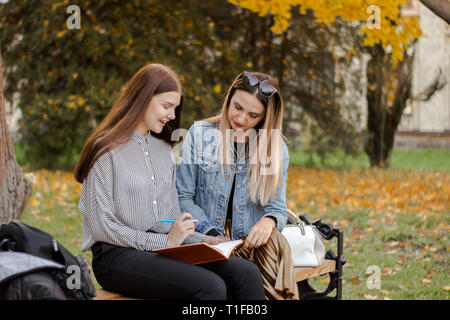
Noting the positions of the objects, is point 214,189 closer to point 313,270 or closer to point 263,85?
point 263,85

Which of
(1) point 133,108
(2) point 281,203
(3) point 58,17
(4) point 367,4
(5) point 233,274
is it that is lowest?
(5) point 233,274

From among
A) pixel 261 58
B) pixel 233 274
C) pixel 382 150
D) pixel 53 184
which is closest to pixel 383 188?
pixel 382 150

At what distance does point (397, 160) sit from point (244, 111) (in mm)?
12780

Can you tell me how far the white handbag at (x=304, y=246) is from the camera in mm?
3107


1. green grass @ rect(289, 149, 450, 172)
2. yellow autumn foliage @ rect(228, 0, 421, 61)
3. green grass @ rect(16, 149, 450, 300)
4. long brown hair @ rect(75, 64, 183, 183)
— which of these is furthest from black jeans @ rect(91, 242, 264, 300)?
green grass @ rect(289, 149, 450, 172)

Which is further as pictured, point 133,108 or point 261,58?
point 261,58

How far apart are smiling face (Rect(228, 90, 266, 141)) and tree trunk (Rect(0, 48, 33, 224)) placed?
1660mm

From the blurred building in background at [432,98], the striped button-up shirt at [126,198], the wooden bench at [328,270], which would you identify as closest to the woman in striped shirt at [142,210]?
the striped button-up shirt at [126,198]

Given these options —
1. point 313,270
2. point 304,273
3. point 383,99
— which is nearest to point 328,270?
point 313,270

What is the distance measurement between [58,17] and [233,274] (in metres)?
8.37

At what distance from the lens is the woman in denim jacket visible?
9.90ft

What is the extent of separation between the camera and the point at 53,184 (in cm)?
899

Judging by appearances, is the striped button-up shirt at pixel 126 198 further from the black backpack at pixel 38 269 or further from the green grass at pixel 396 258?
the green grass at pixel 396 258
